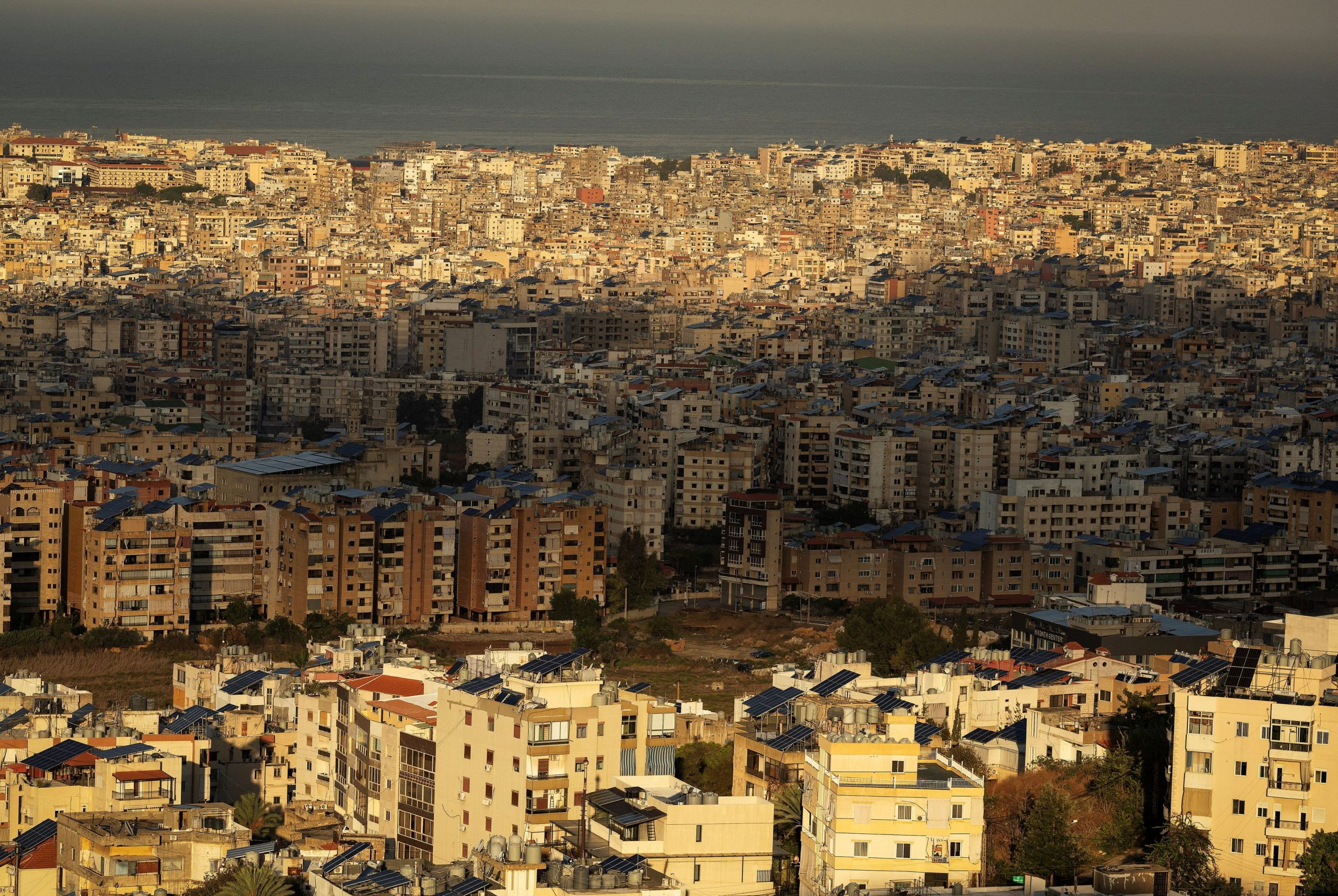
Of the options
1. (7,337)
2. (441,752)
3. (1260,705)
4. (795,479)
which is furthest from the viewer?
(7,337)

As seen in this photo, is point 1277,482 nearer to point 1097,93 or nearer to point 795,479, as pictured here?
point 795,479

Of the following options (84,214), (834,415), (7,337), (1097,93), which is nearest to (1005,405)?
(834,415)

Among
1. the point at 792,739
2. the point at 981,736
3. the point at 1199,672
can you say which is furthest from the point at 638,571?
the point at 792,739

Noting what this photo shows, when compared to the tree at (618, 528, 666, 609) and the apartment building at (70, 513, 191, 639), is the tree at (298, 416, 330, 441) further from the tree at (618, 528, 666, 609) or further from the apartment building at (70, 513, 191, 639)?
the apartment building at (70, 513, 191, 639)

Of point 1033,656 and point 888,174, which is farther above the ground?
point 888,174

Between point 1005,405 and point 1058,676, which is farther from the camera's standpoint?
point 1005,405

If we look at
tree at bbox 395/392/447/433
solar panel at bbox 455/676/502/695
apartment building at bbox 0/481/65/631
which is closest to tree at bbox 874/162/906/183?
tree at bbox 395/392/447/433

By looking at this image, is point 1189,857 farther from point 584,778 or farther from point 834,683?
point 834,683
